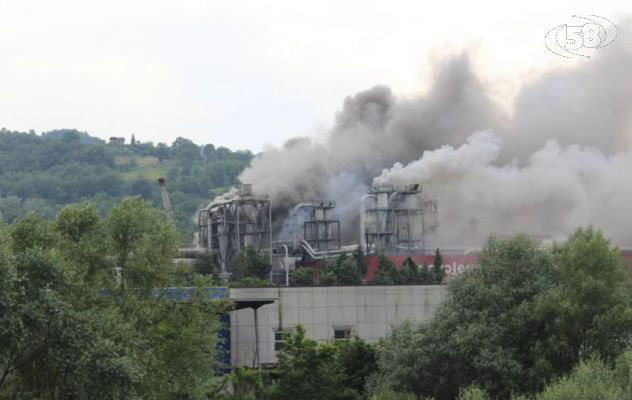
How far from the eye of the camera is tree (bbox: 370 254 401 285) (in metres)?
139

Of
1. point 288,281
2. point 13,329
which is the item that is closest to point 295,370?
point 13,329

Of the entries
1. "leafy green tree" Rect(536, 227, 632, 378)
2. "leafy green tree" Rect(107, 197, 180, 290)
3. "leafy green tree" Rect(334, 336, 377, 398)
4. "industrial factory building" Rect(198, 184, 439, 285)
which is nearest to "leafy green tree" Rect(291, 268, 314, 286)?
"industrial factory building" Rect(198, 184, 439, 285)

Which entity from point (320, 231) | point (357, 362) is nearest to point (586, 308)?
point (357, 362)

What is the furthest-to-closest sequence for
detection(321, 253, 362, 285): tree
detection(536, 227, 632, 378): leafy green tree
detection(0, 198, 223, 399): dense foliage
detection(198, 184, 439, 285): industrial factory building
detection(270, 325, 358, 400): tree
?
detection(198, 184, 439, 285): industrial factory building < detection(321, 253, 362, 285): tree < detection(270, 325, 358, 400): tree < detection(536, 227, 632, 378): leafy green tree < detection(0, 198, 223, 399): dense foliage

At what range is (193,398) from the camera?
2217 inches

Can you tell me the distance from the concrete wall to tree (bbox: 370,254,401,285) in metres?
48.3

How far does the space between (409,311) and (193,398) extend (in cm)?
3345

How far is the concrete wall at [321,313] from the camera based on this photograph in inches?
3374

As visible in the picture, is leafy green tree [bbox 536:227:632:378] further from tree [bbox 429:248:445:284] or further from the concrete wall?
tree [bbox 429:248:445:284]

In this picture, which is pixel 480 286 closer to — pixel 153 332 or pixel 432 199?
pixel 153 332

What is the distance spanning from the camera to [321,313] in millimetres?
86812

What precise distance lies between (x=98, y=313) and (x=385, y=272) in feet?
310

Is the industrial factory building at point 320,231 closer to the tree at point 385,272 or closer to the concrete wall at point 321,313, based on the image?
the tree at point 385,272

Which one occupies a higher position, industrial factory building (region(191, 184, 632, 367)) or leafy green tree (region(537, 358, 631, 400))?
industrial factory building (region(191, 184, 632, 367))
